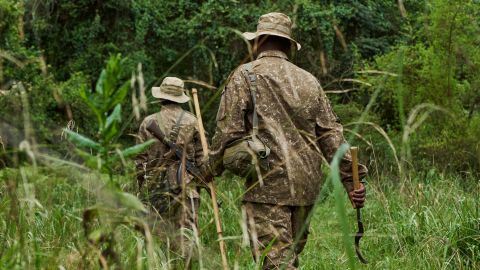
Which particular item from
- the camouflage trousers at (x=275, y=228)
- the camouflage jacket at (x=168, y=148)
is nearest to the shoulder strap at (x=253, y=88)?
the camouflage trousers at (x=275, y=228)

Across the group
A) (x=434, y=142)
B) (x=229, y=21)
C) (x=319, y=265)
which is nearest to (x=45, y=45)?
(x=229, y=21)

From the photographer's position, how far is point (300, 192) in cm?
541

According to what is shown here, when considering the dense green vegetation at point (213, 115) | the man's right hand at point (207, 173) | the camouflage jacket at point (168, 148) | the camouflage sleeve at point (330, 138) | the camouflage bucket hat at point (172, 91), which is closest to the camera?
the dense green vegetation at point (213, 115)

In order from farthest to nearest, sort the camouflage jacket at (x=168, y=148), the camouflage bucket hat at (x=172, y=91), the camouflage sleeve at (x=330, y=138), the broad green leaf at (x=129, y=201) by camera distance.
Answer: the camouflage bucket hat at (x=172, y=91) → the camouflage jacket at (x=168, y=148) → the camouflage sleeve at (x=330, y=138) → the broad green leaf at (x=129, y=201)

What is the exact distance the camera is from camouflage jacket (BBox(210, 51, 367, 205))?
5.30 meters

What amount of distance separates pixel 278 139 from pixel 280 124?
0.34 ft

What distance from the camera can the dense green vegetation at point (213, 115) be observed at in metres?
2.91

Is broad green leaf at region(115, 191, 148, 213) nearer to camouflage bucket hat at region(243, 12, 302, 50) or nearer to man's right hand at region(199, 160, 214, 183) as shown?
man's right hand at region(199, 160, 214, 183)

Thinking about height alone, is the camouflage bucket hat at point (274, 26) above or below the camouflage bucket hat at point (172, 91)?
above

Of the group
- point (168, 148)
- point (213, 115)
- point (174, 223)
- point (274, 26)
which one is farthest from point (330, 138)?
point (213, 115)

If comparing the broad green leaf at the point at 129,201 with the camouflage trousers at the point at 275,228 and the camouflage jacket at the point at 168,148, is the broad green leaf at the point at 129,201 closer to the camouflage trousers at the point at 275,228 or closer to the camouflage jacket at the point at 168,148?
the camouflage trousers at the point at 275,228

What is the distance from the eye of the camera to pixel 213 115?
1594cm

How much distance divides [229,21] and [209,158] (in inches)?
410

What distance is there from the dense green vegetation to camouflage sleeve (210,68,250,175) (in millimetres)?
247
